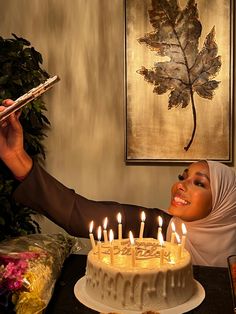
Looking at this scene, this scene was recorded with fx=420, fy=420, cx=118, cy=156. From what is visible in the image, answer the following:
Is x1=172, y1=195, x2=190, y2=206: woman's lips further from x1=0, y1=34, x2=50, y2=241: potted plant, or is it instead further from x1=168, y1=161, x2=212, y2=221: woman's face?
x1=0, y1=34, x2=50, y2=241: potted plant

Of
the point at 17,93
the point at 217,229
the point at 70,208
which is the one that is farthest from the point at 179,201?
the point at 17,93

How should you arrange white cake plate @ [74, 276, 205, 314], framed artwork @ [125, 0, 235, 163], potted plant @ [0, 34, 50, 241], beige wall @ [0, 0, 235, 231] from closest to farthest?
white cake plate @ [74, 276, 205, 314], potted plant @ [0, 34, 50, 241], framed artwork @ [125, 0, 235, 163], beige wall @ [0, 0, 235, 231]

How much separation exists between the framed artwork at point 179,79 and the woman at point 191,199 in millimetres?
563

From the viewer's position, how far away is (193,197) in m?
1.73

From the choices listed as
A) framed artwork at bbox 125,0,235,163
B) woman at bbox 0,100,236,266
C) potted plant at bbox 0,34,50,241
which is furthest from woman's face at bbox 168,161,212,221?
potted plant at bbox 0,34,50,241

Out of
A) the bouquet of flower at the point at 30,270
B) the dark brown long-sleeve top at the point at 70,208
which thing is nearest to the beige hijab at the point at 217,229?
the dark brown long-sleeve top at the point at 70,208

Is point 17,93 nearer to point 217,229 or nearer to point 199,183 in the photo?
point 199,183

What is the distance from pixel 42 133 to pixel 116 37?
0.71 m

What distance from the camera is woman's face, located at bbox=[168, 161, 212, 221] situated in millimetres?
1727

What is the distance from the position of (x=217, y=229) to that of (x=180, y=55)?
107 centimetres

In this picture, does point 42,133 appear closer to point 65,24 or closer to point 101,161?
point 101,161

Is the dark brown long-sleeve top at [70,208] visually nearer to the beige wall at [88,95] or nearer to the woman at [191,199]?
the woman at [191,199]

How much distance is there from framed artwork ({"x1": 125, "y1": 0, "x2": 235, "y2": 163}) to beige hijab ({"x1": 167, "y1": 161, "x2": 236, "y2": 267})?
0.61 metres

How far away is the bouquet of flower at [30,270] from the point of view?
3.86 ft
